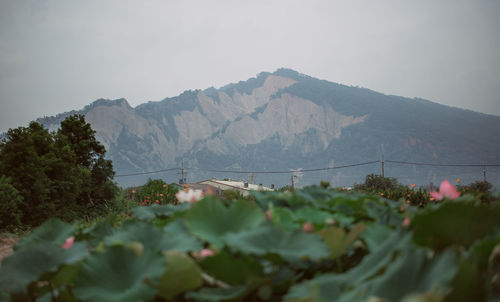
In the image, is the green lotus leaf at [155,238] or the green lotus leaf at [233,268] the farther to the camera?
the green lotus leaf at [155,238]

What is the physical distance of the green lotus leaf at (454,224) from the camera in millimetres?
791

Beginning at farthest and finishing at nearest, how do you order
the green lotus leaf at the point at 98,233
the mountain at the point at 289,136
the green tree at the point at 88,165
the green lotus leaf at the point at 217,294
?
the mountain at the point at 289,136 < the green tree at the point at 88,165 < the green lotus leaf at the point at 98,233 < the green lotus leaf at the point at 217,294

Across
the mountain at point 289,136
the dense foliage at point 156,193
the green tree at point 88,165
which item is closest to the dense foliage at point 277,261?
the dense foliage at point 156,193

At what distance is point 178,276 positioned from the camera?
718 mm

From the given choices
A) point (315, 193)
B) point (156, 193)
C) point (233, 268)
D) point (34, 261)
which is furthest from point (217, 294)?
point (156, 193)

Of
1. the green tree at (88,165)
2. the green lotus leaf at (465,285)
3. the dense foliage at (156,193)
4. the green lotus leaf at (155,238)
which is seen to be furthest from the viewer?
the green tree at (88,165)

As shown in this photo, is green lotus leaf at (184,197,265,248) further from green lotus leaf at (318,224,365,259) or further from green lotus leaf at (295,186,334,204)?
green lotus leaf at (295,186,334,204)

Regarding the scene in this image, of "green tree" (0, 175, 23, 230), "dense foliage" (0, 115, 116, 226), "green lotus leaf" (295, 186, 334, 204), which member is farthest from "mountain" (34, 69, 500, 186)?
"green lotus leaf" (295, 186, 334, 204)

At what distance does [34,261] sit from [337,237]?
81 cm

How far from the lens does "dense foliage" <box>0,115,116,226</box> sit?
8.77 metres

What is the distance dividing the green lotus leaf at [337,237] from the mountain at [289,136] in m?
167

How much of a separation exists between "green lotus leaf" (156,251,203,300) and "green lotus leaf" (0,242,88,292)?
31 centimetres

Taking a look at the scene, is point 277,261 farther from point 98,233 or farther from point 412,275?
point 98,233

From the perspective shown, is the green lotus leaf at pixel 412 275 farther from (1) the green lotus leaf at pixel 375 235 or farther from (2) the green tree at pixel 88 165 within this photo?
(2) the green tree at pixel 88 165
